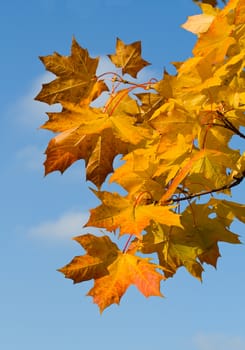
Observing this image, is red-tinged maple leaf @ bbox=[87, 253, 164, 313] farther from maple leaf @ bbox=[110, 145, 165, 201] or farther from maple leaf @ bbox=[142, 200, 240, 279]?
maple leaf @ bbox=[110, 145, 165, 201]

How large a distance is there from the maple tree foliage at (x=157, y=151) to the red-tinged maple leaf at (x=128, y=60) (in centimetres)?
16

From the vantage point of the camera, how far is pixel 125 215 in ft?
5.87

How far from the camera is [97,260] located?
183 centimetres

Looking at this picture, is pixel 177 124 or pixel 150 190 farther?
pixel 150 190

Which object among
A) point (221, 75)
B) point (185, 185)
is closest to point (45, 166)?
point (185, 185)

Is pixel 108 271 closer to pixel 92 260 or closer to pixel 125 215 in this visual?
pixel 92 260

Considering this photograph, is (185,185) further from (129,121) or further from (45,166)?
(45,166)

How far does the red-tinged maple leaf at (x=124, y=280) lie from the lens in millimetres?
1739

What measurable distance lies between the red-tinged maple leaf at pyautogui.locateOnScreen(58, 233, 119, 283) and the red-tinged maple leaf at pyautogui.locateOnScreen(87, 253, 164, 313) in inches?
0.8

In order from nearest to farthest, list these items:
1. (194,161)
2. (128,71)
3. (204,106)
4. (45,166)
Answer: (194,161) → (204,106) → (45,166) → (128,71)

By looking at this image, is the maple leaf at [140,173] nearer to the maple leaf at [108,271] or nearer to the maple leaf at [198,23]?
the maple leaf at [108,271]

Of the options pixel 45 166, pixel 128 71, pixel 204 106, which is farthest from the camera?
pixel 128 71

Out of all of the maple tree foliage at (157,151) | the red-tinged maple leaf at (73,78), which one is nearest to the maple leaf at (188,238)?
the maple tree foliage at (157,151)

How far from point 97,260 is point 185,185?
35 centimetres
